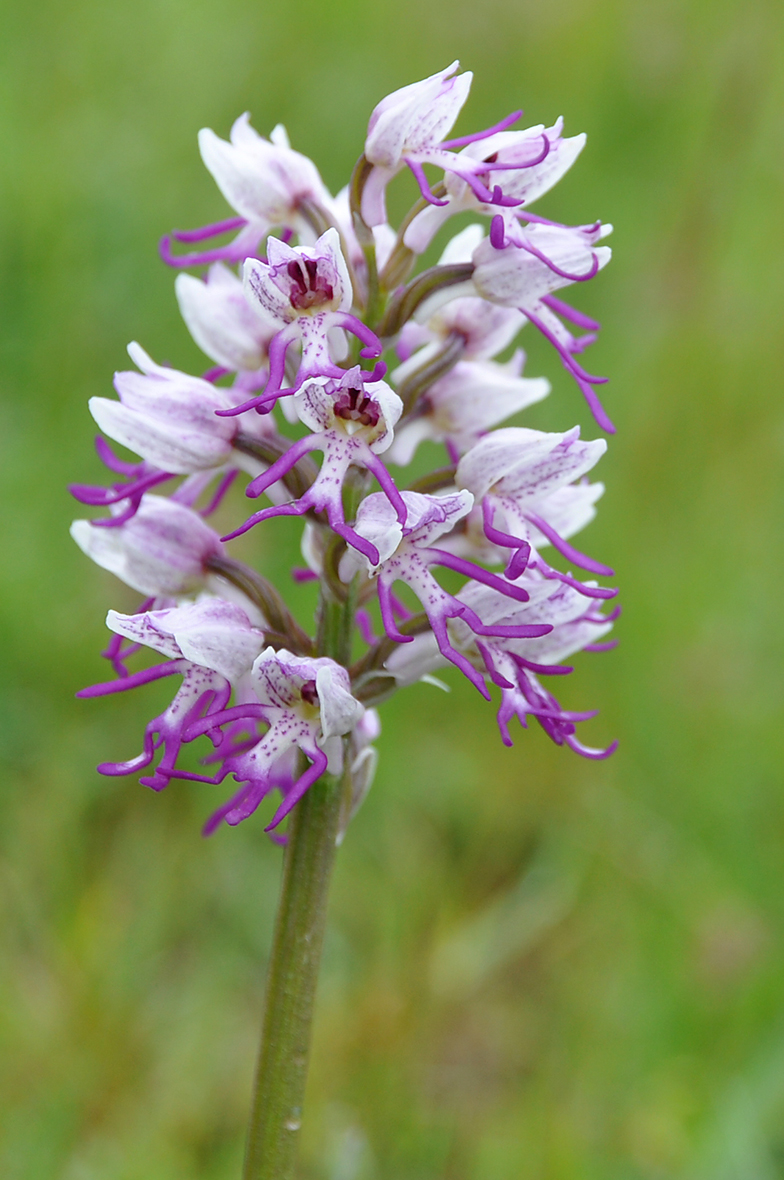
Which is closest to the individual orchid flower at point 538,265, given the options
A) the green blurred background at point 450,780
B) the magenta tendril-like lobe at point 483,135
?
the magenta tendril-like lobe at point 483,135

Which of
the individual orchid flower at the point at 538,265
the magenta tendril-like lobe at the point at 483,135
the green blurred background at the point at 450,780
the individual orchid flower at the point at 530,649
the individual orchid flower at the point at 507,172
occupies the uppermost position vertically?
the magenta tendril-like lobe at the point at 483,135

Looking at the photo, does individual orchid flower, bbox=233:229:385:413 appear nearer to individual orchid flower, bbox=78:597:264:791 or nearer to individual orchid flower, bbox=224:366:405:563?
individual orchid flower, bbox=224:366:405:563

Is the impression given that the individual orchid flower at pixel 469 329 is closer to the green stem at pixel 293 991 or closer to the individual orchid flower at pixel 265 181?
the individual orchid flower at pixel 265 181

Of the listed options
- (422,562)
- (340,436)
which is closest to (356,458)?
(340,436)

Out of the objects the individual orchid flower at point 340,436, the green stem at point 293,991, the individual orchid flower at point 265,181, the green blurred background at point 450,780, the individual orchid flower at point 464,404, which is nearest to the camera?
the individual orchid flower at point 340,436

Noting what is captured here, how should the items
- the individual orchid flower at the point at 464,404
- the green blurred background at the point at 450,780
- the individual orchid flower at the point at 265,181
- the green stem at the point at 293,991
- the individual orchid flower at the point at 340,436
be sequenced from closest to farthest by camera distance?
1. the individual orchid flower at the point at 340,436
2. the green stem at the point at 293,991
3. the individual orchid flower at the point at 265,181
4. the individual orchid flower at the point at 464,404
5. the green blurred background at the point at 450,780

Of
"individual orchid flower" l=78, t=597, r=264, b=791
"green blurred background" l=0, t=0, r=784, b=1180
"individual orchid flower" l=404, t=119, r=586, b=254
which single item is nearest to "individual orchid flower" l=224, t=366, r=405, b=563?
"individual orchid flower" l=78, t=597, r=264, b=791

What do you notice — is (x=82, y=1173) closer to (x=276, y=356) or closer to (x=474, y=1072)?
(x=474, y=1072)
